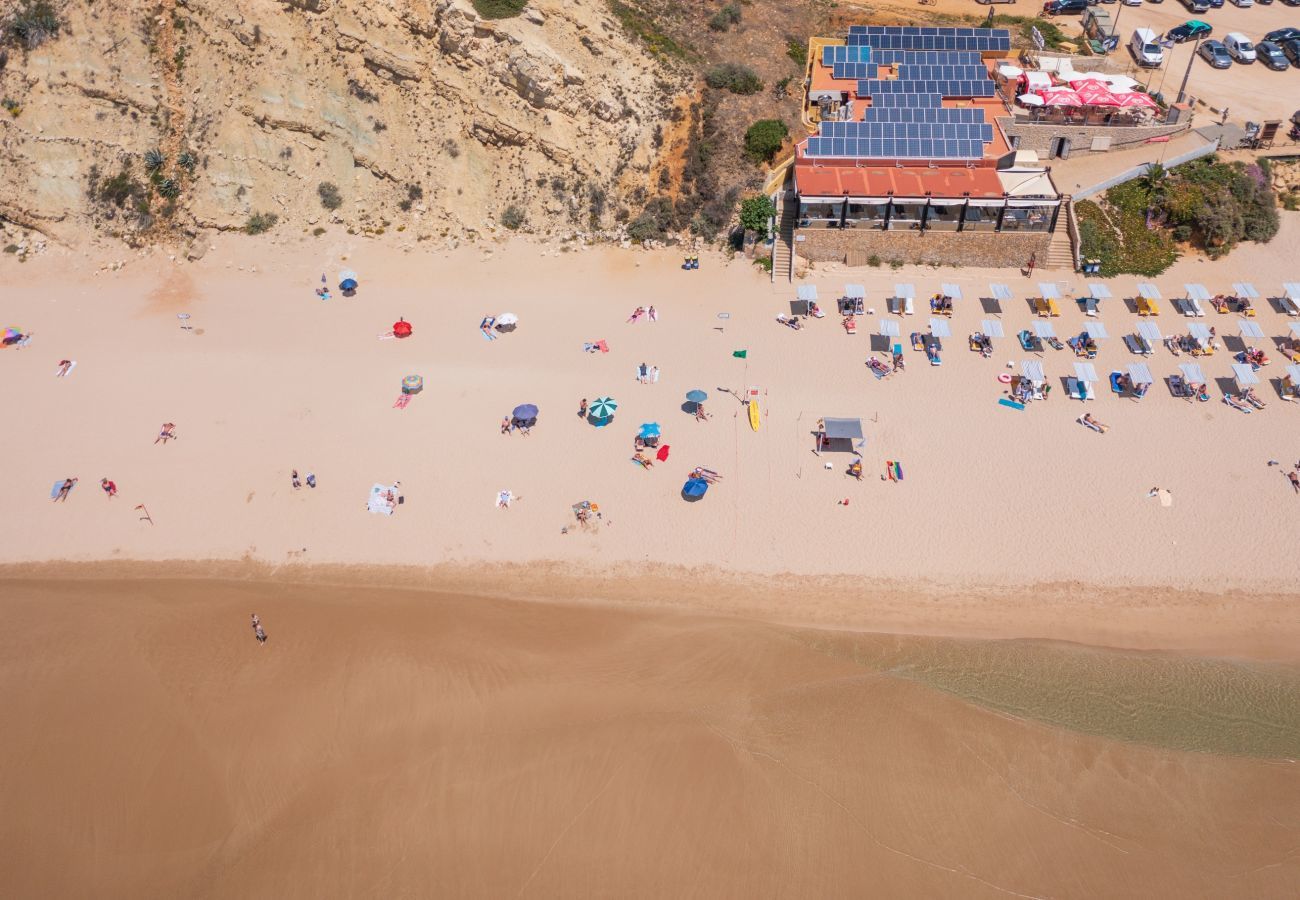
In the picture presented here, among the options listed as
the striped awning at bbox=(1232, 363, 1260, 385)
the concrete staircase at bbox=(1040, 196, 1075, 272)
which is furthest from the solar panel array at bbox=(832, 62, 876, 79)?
the striped awning at bbox=(1232, 363, 1260, 385)

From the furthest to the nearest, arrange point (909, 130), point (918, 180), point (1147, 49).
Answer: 1. point (1147, 49)
2. point (909, 130)
3. point (918, 180)

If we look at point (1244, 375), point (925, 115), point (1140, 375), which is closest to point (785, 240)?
point (925, 115)

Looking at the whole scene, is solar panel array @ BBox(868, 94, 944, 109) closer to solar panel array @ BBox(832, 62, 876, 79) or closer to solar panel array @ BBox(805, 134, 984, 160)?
solar panel array @ BBox(832, 62, 876, 79)

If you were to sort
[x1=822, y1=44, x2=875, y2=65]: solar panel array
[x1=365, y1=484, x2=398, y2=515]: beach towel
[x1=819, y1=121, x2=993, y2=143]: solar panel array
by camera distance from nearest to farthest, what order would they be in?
[x1=365, y1=484, x2=398, y2=515]: beach towel, [x1=819, y1=121, x2=993, y2=143]: solar panel array, [x1=822, y1=44, x2=875, y2=65]: solar panel array

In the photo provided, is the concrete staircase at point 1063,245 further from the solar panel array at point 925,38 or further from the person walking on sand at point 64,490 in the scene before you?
the person walking on sand at point 64,490

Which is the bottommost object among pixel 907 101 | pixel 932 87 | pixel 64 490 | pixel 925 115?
pixel 64 490

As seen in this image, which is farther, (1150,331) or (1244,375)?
(1150,331)

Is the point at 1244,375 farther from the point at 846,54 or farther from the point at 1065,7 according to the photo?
the point at 1065,7
